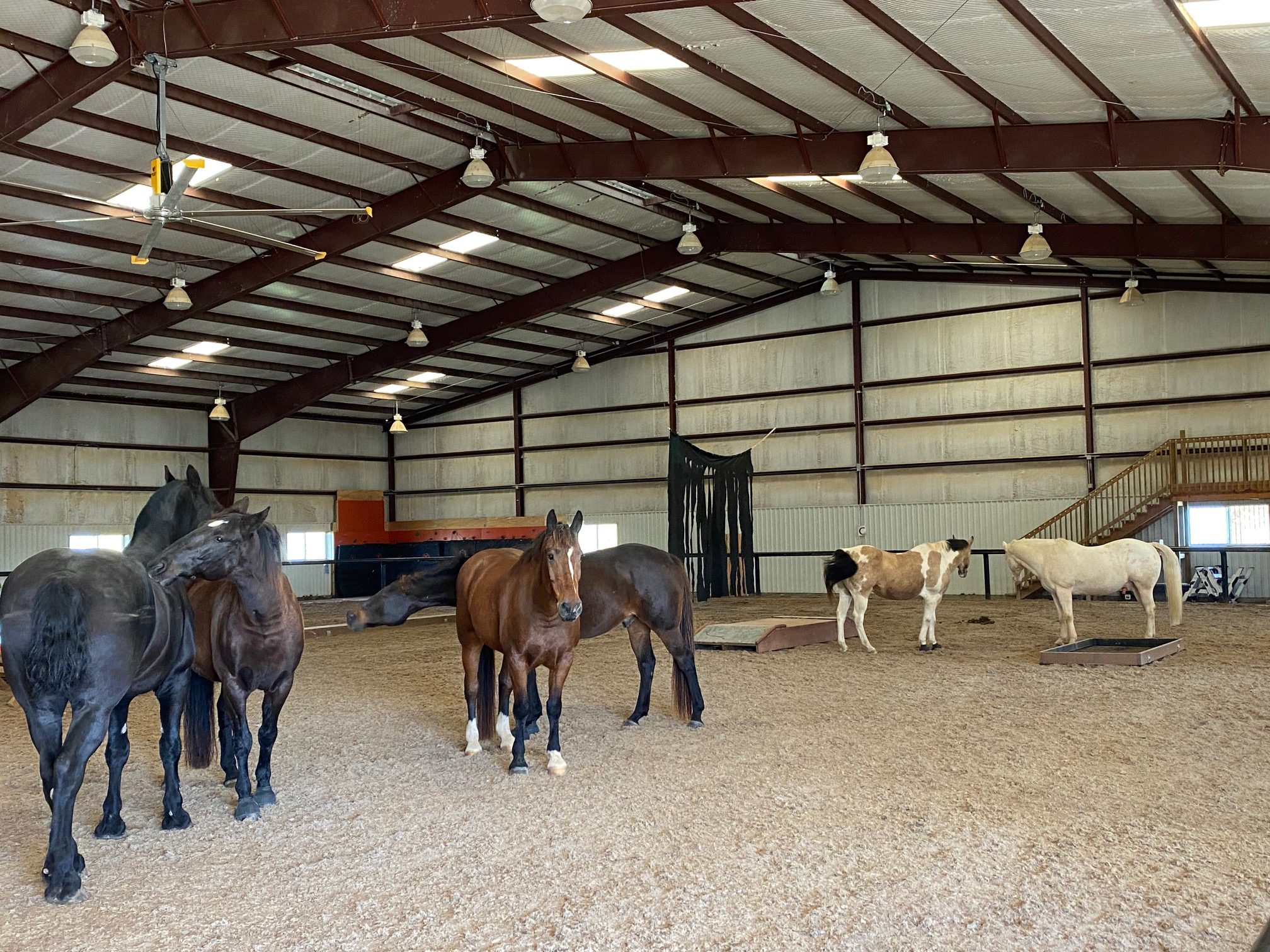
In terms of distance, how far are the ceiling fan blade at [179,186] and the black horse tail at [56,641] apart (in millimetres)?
4334

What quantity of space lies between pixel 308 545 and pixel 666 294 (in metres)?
12.0

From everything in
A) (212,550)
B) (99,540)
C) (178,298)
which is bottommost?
(99,540)

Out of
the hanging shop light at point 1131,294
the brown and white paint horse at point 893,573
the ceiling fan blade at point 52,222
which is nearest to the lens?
the ceiling fan blade at point 52,222

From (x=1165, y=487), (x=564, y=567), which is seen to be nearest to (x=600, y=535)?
(x=1165, y=487)

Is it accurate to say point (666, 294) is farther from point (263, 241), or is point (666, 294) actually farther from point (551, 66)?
point (263, 241)

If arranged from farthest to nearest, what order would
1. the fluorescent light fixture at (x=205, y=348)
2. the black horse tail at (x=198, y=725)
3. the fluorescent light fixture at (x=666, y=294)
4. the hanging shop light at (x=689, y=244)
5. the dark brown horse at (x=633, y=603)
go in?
the fluorescent light fixture at (x=666, y=294)
the fluorescent light fixture at (x=205, y=348)
the hanging shop light at (x=689, y=244)
the dark brown horse at (x=633, y=603)
the black horse tail at (x=198, y=725)

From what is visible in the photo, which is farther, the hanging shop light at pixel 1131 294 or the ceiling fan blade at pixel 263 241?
the hanging shop light at pixel 1131 294

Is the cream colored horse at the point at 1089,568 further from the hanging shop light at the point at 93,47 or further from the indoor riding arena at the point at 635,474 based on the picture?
the hanging shop light at the point at 93,47

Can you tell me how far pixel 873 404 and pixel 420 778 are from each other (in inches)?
733

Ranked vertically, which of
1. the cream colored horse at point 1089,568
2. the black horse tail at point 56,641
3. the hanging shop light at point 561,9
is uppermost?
the hanging shop light at point 561,9

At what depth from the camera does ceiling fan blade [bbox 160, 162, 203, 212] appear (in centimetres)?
779

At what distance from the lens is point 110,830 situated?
504 cm

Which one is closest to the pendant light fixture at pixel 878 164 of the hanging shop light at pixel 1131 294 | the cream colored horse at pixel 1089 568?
the cream colored horse at pixel 1089 568

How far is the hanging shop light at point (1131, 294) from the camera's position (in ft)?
61.9
